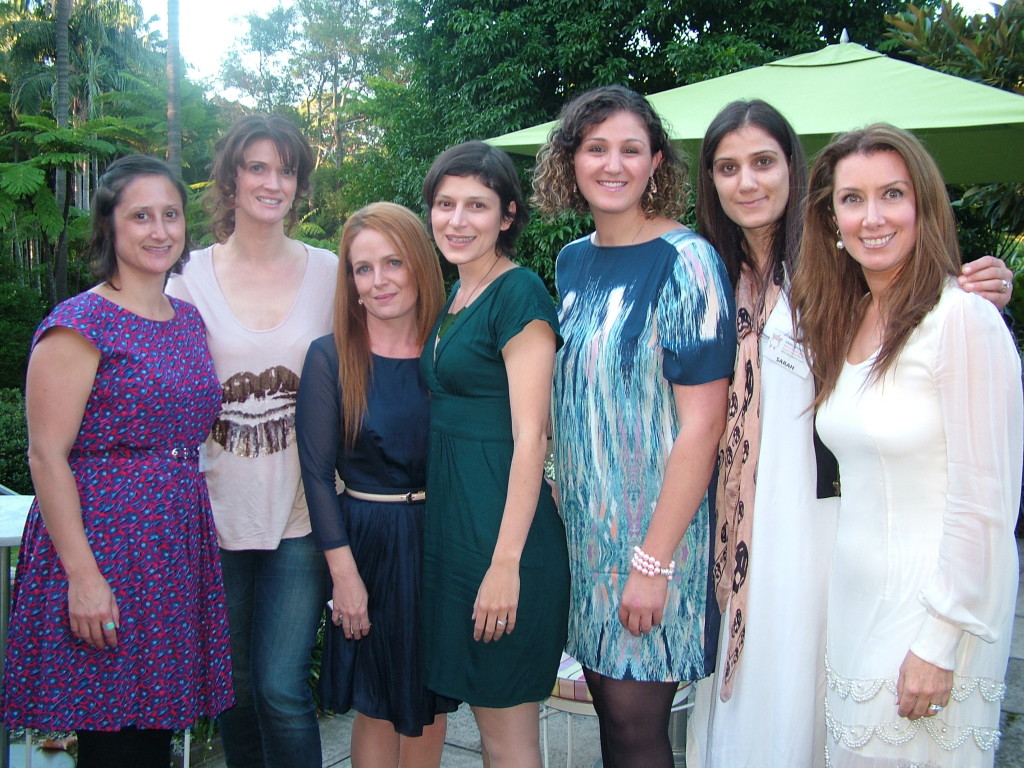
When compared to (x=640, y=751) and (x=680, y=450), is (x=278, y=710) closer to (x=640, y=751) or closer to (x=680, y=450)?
(x=640, y=751)

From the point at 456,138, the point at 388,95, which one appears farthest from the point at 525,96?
the point at 388,95

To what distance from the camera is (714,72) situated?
9.78 m

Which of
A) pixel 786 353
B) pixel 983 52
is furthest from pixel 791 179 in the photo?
pixel 983 52

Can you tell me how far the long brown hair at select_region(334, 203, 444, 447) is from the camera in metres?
2.36

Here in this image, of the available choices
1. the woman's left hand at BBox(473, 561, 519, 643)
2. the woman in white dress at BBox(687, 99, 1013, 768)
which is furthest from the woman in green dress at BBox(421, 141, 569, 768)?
the woman in white dress at BBox(687, 99, 1013, 768)

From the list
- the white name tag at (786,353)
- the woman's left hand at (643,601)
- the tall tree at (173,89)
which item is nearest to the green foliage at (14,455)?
the tall tree at (173,89)

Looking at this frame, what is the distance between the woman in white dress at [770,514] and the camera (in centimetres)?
203

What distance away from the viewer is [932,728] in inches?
65.6

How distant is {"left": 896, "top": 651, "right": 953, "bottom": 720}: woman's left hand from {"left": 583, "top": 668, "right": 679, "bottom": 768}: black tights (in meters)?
0.60

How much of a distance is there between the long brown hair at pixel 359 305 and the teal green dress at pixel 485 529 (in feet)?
0.79

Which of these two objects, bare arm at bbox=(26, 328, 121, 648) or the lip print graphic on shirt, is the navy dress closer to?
the lip print graphic on shirt

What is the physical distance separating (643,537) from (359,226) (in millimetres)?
1160

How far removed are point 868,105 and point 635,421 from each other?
9.66ft

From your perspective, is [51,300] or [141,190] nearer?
[141,190]
